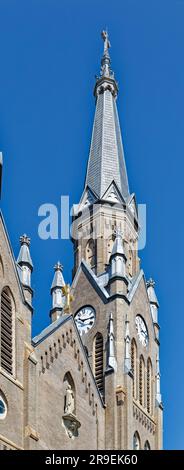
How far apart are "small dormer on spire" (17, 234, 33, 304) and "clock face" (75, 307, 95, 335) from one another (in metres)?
8.51

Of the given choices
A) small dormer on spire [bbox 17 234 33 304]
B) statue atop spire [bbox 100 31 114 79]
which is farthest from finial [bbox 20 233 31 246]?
statue atop spire [bbox 100 31 114 79]

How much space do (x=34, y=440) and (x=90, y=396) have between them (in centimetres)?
884

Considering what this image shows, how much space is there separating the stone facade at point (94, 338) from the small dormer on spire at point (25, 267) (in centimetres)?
5

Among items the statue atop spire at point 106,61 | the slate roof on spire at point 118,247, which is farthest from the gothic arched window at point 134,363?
the statue atop spire at point 106,61

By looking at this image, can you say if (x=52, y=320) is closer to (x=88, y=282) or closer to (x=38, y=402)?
(x=88, y=282)

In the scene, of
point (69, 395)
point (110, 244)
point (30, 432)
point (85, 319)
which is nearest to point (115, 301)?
point (85, 319)

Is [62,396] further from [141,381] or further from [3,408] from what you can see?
[141,381]

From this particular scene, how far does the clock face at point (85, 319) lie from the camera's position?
202 ft

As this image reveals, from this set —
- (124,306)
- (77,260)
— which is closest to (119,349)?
(124,306)

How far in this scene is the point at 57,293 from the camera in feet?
209

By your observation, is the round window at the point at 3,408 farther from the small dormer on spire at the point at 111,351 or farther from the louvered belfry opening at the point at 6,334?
the small dormer on spire at the point at 111,351

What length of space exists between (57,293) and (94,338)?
405 cm
